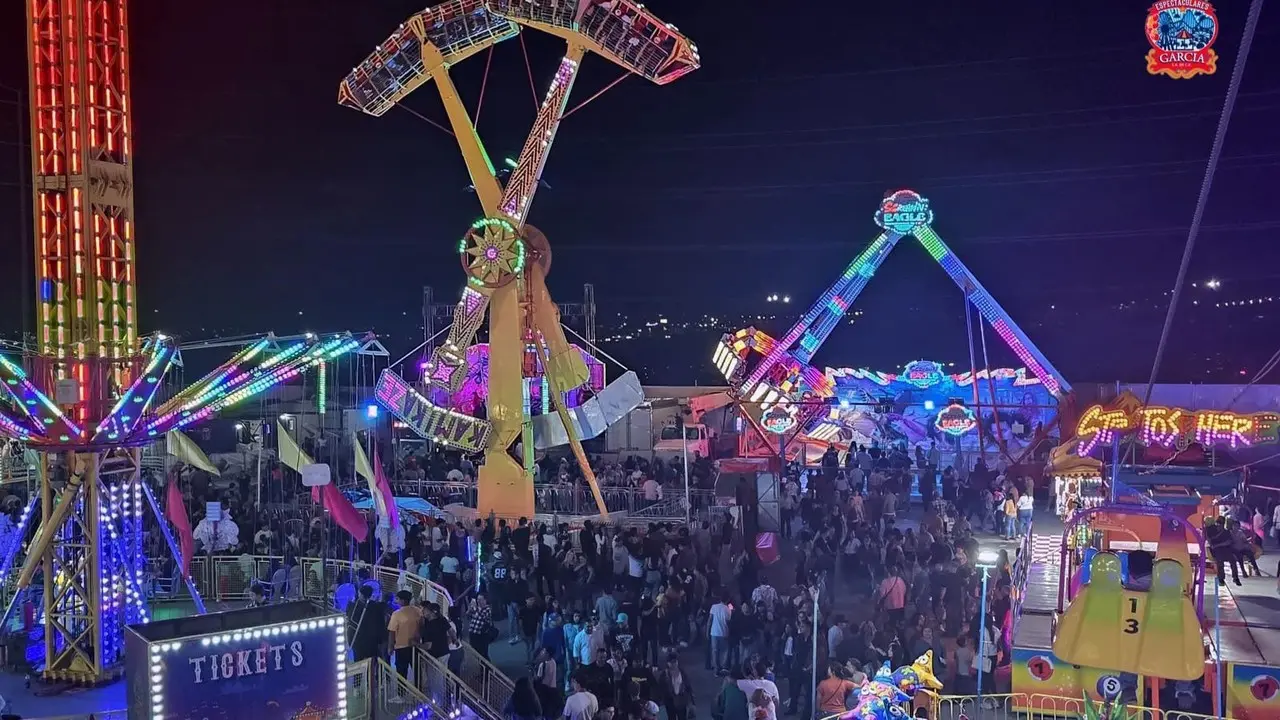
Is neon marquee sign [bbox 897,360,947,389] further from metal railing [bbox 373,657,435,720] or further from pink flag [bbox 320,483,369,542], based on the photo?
metal railing [bbox 373,657,435,720]

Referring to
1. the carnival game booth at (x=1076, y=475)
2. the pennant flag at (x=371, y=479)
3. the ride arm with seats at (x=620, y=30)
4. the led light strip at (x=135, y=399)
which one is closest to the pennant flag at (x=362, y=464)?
the pennant flag at (x=371, y=479)

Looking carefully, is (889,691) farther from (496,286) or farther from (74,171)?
(496,286)

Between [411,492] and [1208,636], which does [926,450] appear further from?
[1208,636]

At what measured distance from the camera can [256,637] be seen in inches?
330

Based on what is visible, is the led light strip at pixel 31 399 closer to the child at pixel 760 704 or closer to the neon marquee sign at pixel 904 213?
the child at pixel 760 704

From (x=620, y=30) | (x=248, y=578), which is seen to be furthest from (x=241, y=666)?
(x=620, y=30)

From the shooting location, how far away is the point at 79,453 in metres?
11.4

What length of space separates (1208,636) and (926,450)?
19434mm

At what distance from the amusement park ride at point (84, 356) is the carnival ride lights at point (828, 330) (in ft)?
58.5

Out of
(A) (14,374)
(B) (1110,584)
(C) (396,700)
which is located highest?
(A) (14,374)

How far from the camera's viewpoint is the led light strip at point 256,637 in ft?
26.0

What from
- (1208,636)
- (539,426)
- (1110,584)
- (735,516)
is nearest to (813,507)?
(735,516)

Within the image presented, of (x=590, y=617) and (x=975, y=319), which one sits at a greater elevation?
(x=975, y=319)

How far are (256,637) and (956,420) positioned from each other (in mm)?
21784
